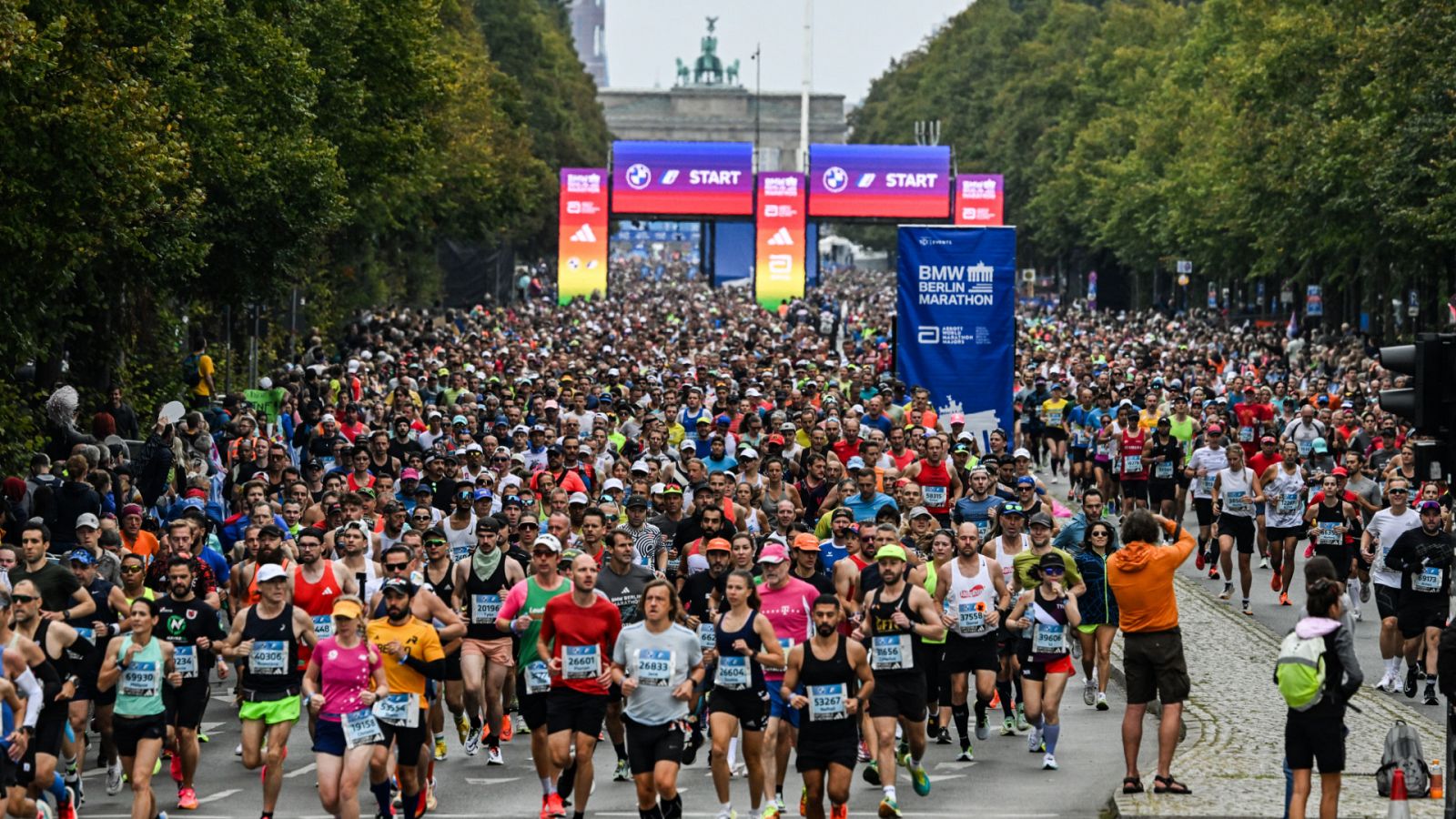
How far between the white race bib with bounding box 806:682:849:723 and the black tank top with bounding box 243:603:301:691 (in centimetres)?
294

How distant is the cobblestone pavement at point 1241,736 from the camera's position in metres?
12.9

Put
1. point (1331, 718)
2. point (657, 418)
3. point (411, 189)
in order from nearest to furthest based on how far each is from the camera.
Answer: point (1331, 718)
point (657, 418)
point (411, 189)

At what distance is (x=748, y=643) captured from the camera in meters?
13.1

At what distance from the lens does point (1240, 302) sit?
80.1 m

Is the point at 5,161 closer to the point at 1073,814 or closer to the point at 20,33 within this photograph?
the point at 20,33

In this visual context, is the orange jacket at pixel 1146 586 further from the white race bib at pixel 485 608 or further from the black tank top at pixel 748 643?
the white race bib at pixel 485 608

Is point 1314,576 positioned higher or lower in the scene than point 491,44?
lower

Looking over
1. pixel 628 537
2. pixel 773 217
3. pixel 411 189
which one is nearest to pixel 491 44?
pixel 773 217

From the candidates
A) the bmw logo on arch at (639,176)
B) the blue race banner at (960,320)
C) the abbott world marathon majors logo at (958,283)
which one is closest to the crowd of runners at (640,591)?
the blue race banner at (960,320)

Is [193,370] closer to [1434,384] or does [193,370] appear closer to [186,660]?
[186,660]

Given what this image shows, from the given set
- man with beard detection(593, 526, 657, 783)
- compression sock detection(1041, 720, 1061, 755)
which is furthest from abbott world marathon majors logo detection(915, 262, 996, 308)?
man with beard detection(593, 526, 657, 783)

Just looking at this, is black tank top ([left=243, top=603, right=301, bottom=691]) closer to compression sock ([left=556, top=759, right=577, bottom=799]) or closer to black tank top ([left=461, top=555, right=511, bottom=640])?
compression sock ([left=556, top=759, right=577, bottom=799])

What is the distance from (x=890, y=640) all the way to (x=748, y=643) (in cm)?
95

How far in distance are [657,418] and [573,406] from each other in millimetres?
2808
